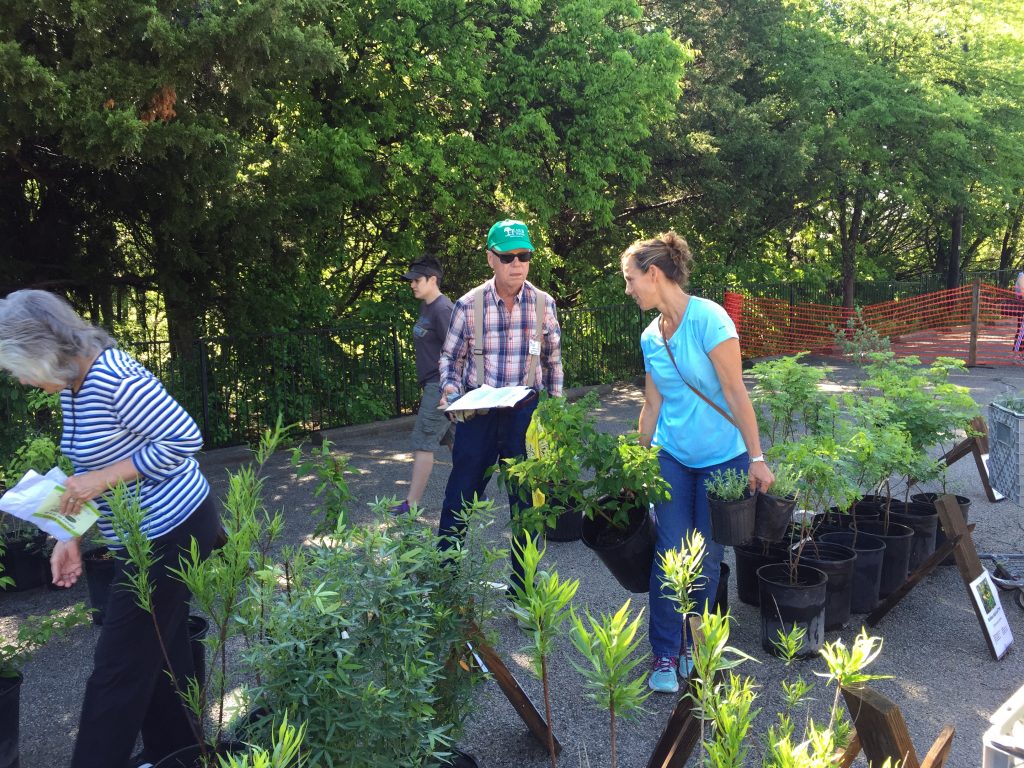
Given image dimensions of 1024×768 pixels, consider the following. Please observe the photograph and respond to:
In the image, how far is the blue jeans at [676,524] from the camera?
405 centimetres

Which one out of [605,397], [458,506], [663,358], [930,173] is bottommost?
[605,397]

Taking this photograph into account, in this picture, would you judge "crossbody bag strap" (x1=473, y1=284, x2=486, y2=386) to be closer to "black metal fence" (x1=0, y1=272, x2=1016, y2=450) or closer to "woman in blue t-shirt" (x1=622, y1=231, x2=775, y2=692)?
"woman in blue t-shirt" (x1=622, y1=231, x2=775, y2=692)

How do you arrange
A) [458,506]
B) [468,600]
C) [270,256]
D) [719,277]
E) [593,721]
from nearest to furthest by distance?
[468,600] < [593,721] < [458,506] < [270,256] < [719,277]

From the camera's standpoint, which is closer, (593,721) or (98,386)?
Answer: (98,386)

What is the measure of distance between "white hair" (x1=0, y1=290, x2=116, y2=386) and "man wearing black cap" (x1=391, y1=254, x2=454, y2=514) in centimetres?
408

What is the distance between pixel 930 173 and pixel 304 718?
2184 cm

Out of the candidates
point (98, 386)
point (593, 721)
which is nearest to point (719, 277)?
point (593, 721)

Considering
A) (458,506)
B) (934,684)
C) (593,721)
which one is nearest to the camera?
(593,721)

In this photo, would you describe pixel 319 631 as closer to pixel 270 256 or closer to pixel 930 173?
pixel 270 256

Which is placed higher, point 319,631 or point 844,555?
point 319,631

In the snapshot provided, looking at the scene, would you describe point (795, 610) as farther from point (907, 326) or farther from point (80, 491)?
point (907, 326)

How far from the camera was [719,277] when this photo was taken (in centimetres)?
2003

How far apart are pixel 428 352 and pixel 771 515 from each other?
11.7ft

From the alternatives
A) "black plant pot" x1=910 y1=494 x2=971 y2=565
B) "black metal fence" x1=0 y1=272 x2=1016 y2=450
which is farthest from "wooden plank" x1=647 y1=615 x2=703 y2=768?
"black metal fence" x1=0 y1=272 x2=1016 y2=450
